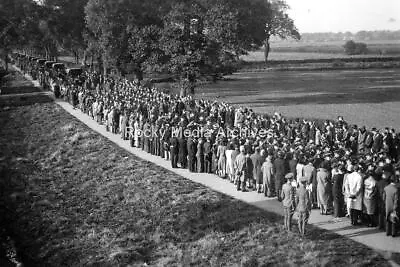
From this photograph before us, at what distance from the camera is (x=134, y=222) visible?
15562mm

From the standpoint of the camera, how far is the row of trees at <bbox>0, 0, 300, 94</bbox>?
31641 mm

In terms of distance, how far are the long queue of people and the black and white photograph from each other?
0.19ft

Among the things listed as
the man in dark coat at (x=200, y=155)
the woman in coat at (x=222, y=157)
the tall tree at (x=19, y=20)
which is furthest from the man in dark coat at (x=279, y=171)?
the tall tree at (x=19, y=20)

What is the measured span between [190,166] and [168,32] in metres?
15.8

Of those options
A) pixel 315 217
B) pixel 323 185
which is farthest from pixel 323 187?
pixel 315 217

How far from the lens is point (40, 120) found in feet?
110

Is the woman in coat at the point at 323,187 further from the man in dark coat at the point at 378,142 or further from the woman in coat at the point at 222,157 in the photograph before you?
the man in dark coat at the point at 378,142

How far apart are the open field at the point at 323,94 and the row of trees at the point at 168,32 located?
489 centimetres

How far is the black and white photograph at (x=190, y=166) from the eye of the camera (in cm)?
1257

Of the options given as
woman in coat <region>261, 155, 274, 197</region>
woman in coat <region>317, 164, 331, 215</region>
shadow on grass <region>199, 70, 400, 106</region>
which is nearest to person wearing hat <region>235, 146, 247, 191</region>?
woman in coat <region>261, 155, 274, 197</region>

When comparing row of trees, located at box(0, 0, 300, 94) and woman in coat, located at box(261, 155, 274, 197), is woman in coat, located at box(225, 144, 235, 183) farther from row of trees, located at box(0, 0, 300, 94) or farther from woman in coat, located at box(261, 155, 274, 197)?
row of trees, located at box(0, 0, 300, 94)

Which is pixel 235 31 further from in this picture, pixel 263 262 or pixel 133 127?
pixel 263 262

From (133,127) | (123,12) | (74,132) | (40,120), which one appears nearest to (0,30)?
(123,12)

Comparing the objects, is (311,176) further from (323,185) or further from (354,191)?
(354,191)
